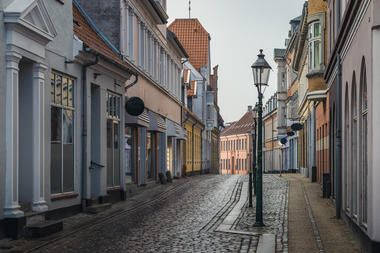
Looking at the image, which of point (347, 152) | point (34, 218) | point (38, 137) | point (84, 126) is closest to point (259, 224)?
point (347, 152)

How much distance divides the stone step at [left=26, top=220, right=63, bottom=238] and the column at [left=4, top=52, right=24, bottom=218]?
1.27ft

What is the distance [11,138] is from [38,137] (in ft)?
5.53

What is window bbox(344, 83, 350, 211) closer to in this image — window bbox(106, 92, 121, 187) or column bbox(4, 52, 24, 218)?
column bbox(4, 52, 24, 218)

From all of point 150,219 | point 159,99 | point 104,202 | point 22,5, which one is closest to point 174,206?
point 104,202

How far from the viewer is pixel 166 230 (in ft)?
48.5

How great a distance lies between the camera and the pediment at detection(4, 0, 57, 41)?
13.0 meters

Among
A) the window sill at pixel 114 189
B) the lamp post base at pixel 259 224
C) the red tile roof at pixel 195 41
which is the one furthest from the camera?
the red tile roof at pixel 195 41

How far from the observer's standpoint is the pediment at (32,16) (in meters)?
13.0

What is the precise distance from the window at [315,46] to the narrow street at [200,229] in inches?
287

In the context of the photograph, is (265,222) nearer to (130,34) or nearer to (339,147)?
(339,147)

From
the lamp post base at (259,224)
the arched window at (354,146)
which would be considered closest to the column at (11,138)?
the lamp post base at (259,224)

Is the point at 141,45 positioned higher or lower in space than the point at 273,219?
higher

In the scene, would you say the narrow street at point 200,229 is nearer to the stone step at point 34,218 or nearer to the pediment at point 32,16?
the stone step at point 34,218

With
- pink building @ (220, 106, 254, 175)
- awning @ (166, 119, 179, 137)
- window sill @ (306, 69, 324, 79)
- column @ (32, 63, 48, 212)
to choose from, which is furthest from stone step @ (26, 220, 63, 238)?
pink building @ (220, 106, 254, 175)
